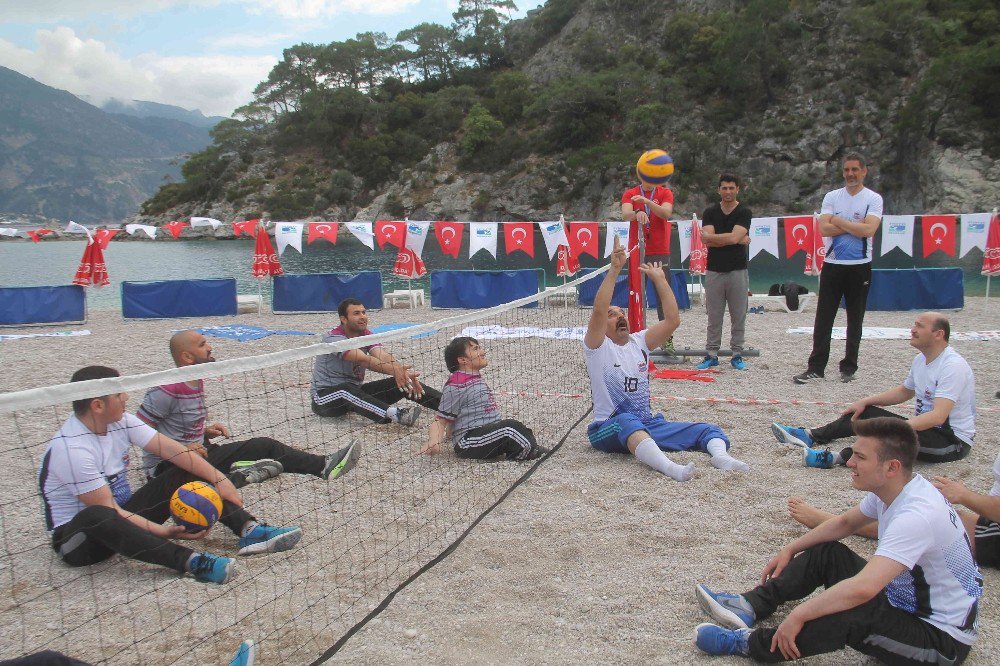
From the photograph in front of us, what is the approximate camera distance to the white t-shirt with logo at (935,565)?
236cm

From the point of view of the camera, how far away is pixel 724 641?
103 inches

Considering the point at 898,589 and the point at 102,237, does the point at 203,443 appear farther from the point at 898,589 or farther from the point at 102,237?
the point at 102,237

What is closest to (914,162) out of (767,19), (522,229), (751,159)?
(751,159)

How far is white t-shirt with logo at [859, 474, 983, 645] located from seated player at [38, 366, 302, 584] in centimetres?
283

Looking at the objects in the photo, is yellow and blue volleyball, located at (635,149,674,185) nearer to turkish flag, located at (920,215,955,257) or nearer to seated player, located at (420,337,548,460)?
seated player, located at (420,337,548,460)

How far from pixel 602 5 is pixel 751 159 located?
44.1 metres

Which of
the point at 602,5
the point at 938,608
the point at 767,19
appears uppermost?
the point at 602,5

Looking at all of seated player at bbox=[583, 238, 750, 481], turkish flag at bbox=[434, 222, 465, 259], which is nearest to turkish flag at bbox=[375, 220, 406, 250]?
turkish flag at bbox=[434, 222, 465, 259]

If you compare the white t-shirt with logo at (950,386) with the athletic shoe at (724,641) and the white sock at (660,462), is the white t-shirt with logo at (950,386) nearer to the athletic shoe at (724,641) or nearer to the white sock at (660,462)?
the white sock at (660,462)

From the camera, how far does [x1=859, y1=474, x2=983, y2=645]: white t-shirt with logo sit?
2357mm

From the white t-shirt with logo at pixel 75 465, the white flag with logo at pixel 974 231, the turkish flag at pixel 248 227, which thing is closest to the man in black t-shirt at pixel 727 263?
the white t-shirt with logo at pixel 75 465

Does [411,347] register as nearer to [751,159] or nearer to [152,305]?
[152,305]

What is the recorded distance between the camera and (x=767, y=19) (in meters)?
65.2

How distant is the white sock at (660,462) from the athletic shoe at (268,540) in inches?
89.6
